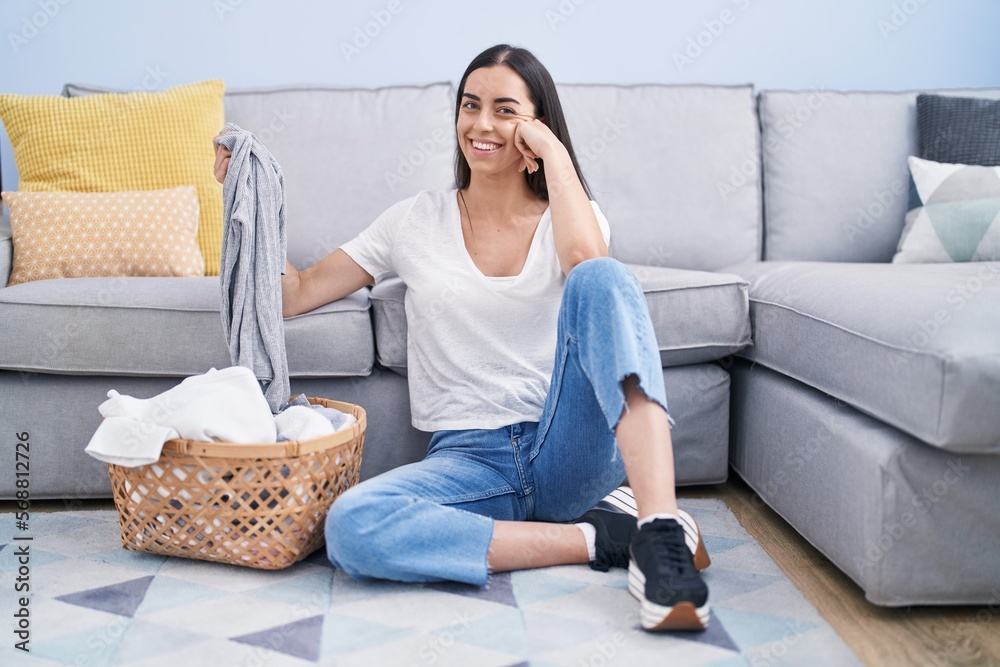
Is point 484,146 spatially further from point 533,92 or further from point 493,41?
point 493,41

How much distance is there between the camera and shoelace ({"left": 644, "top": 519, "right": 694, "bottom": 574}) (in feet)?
3.76

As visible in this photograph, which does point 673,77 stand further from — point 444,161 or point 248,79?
point 248,79

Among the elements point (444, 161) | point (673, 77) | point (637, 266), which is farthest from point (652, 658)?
point (673, 77)

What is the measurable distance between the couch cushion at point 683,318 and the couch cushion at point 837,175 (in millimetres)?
635

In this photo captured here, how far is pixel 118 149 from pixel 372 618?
140cm

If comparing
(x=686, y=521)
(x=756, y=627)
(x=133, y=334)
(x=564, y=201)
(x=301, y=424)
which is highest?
(x=564, y=201)

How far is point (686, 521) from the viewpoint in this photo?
1312 millimetres

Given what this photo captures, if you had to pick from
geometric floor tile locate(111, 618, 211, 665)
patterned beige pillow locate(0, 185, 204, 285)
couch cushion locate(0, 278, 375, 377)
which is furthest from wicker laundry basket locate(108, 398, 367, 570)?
patterned beige pillow locate(0, 185, 204, 285)

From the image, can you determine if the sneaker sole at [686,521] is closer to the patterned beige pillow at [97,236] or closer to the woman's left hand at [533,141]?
the woman's left hand at [533,141]

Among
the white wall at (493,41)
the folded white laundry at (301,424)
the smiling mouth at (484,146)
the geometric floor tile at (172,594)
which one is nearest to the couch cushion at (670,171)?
the white wall at (493,41)

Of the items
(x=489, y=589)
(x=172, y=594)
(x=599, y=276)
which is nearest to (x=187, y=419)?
(x=172, y=594)

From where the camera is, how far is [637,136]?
7.47 feet

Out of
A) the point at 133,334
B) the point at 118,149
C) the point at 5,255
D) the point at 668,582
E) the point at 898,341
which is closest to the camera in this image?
the point at 668,582

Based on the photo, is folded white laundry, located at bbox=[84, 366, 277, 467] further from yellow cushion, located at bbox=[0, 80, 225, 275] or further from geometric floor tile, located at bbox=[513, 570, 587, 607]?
yellow cushion, located at bbox=[0, 80, 225, 275]
